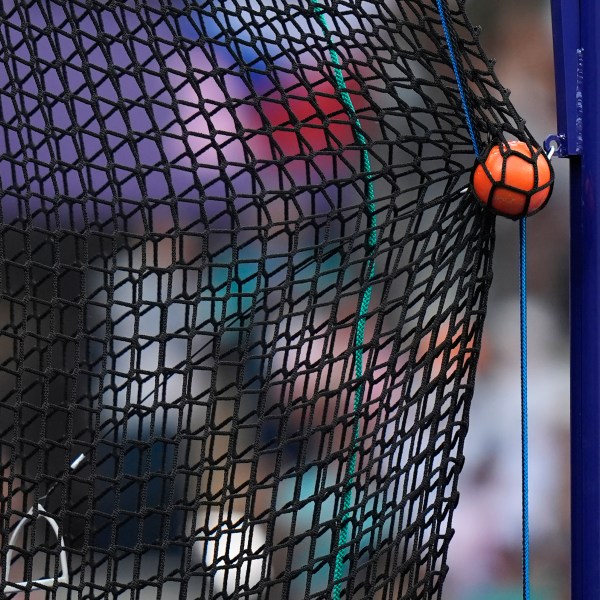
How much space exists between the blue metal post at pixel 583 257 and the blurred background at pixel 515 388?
79cm

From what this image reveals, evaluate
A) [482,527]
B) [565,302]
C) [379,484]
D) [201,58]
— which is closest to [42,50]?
[201,58]

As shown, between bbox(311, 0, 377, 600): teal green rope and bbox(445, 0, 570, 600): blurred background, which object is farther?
bbox(445, 0, 570, 600): blurred background

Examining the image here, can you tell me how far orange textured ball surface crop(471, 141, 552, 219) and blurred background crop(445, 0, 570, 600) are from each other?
841mm

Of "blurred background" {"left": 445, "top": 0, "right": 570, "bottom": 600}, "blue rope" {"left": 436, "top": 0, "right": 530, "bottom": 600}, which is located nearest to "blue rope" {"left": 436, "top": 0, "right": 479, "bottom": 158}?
"blue rope" {"left": 436, "top": 0, "right": 530, "bottom": 600}

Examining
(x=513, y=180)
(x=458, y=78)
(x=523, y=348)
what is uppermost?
(x=458, y=78)

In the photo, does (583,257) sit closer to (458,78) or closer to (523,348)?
(523,348)

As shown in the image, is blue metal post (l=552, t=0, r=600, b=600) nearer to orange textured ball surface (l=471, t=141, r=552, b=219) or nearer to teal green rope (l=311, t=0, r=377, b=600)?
orange textured ball surface (l=471, t=141, r=552, b=219)

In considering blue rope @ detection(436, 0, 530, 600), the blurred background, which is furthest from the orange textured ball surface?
the blurred background

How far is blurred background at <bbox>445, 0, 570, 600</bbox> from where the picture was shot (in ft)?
5.00

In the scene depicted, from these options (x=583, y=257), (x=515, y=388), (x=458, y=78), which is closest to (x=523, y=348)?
(x=583, y=257)

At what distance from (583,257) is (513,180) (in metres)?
0.11

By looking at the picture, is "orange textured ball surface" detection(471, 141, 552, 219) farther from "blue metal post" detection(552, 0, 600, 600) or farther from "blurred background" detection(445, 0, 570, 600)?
"blurred background" detection(445, 0, 570, 600)

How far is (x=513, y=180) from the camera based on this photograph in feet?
2.20

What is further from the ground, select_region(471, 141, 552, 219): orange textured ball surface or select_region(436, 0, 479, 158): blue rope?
select_region(436, 0, 479, 158): blue rope
